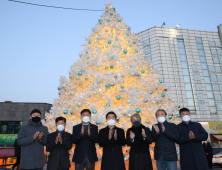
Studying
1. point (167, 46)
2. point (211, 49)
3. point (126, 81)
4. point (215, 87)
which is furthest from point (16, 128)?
point (211, 49)

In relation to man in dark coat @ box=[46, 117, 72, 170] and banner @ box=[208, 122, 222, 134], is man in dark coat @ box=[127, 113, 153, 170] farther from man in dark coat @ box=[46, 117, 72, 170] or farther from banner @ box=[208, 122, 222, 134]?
banner @ box=[208, 122, 222, 134]

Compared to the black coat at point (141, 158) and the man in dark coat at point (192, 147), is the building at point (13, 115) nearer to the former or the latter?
the black coat at point (141, 158)

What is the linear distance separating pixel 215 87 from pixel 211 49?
19.7ft

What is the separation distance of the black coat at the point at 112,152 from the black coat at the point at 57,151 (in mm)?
640

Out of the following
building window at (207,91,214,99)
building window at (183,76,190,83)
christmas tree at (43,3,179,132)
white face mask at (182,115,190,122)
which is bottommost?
white face mask at (182,115,190,122)

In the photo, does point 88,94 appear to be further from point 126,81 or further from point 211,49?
point 211,49

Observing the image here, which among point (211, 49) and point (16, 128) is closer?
point (16, 128)

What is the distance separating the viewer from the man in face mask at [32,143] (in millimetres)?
2976

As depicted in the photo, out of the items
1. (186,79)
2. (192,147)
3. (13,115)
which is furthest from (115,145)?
(186,79)

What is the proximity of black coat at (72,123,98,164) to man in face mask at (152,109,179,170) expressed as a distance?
44.9 inches

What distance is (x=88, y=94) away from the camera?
540 cm

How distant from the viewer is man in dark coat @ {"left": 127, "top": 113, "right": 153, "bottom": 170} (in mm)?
3080

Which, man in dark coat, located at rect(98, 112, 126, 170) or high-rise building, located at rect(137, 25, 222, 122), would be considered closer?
man in dark coat, located at rect(98, 112, 126, 170)

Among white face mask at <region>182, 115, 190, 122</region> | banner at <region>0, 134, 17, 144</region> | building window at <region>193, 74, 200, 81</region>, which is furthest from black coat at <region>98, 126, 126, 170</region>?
building window at <region>193, 74, 200, 81</region>
